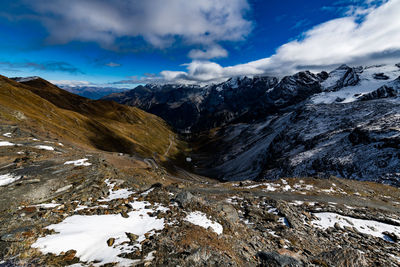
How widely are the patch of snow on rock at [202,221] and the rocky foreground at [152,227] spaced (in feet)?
0.25

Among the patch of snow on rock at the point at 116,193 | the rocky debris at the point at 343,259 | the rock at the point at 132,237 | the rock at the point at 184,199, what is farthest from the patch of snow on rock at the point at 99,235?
the rocky debris at the point at 343,259

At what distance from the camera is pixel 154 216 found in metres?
13.0

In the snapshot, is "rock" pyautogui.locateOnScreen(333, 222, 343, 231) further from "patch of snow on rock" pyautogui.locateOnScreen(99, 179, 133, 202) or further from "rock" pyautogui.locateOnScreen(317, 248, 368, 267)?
"patch of snow on rock" pyautogui.locateOnScreen(99, 179, 133, 202)

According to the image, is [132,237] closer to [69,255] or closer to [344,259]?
[69,255]

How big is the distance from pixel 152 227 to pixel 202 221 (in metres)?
3.62

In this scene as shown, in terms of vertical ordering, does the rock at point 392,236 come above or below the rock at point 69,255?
below

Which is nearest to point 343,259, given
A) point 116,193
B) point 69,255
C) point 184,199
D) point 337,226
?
point 337,226

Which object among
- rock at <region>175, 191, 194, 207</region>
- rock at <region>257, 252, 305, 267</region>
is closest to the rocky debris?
rock at <region>257, 252, 305, 267</region>

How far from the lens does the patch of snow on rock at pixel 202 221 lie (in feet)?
40.0

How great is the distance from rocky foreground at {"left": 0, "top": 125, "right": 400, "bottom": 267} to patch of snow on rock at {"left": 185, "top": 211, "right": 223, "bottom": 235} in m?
0.08

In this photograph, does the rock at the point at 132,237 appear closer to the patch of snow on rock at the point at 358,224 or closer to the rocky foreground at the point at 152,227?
the rocky foreground at the point at 152,227

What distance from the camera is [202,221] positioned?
12.7 meters

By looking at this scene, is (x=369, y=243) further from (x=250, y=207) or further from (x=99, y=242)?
(x=99, y=242)

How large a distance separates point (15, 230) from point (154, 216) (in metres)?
7.90
